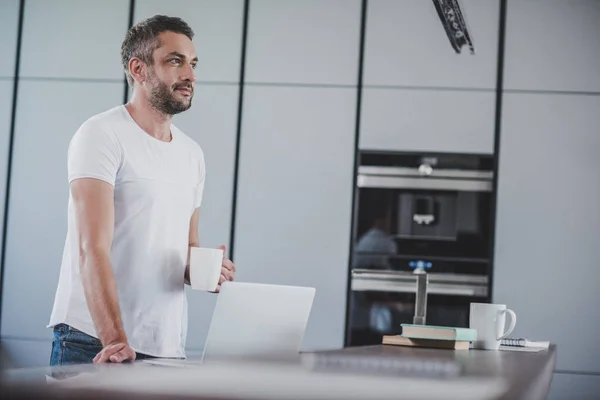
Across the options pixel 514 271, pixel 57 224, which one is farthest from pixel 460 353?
pixel 57 224

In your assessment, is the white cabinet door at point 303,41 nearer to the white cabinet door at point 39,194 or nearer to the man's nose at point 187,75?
the white cabinet door at point 39,194

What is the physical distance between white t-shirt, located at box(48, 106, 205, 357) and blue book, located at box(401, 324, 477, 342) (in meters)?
0.56

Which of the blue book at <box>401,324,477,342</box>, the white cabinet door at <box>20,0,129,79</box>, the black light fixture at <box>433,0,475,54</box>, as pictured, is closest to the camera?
the blue book at <box>401,324,477,342</box>

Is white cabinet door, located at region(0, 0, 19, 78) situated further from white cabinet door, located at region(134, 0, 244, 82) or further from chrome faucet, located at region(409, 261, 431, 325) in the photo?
chrome faucet, located at region(409, 261, 431, 325)

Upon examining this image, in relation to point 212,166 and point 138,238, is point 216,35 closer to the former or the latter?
point 212,166

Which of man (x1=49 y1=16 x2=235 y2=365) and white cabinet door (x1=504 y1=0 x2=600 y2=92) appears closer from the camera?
man (x1=49 y1=16 x2=235 y2=365)

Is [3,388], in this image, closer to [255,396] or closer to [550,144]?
[255,396]

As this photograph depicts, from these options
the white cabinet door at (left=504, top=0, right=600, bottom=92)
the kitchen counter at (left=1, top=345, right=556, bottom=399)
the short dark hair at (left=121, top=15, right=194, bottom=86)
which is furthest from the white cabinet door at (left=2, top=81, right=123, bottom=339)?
the kitchen counter at (left=1, top=345, right=556, bottom=399)

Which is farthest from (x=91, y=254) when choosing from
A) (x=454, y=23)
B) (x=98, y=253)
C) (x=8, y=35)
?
(x=8, y=35)

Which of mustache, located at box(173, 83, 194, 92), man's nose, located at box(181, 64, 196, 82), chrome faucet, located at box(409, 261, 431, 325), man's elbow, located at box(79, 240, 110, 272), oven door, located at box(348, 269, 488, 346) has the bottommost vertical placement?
oven door, located at box(348, 269, 488, 346)

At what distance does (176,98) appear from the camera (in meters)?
2.15

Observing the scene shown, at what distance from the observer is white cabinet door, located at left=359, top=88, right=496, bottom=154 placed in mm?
4469

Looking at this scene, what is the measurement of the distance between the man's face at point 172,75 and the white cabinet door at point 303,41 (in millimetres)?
2418

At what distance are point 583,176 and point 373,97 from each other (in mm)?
1097
